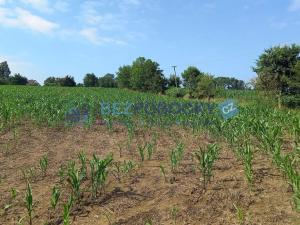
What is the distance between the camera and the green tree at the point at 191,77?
150ft

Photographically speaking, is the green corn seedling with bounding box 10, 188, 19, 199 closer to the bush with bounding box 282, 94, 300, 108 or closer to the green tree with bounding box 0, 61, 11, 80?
the bush with bounding box 282, 94, 300, 108

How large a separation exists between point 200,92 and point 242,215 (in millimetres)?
34626

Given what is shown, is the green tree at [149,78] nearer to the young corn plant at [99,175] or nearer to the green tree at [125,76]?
the green tree at [125,76]

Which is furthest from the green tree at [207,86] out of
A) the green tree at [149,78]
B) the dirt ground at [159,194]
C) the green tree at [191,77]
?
the dirt ground at [159,194]

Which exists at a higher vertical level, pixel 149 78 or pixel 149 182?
pixel 149 78

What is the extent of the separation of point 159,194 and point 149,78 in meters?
52.3

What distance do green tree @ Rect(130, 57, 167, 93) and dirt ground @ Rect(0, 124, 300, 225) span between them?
47998 millimetres

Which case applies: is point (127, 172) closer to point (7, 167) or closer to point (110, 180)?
point (110, 180)

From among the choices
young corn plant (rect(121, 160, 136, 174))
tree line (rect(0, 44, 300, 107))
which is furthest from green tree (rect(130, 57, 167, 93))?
young corn plant (rect(121, 160, 136, 174))

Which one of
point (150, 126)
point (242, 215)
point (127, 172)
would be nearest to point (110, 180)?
point (127, 172)

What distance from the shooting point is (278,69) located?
92.0 feet

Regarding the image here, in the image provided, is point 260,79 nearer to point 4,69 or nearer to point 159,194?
point 159,194

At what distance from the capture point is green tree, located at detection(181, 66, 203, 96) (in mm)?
45844

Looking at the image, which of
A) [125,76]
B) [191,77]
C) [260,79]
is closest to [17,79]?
[125,76]
